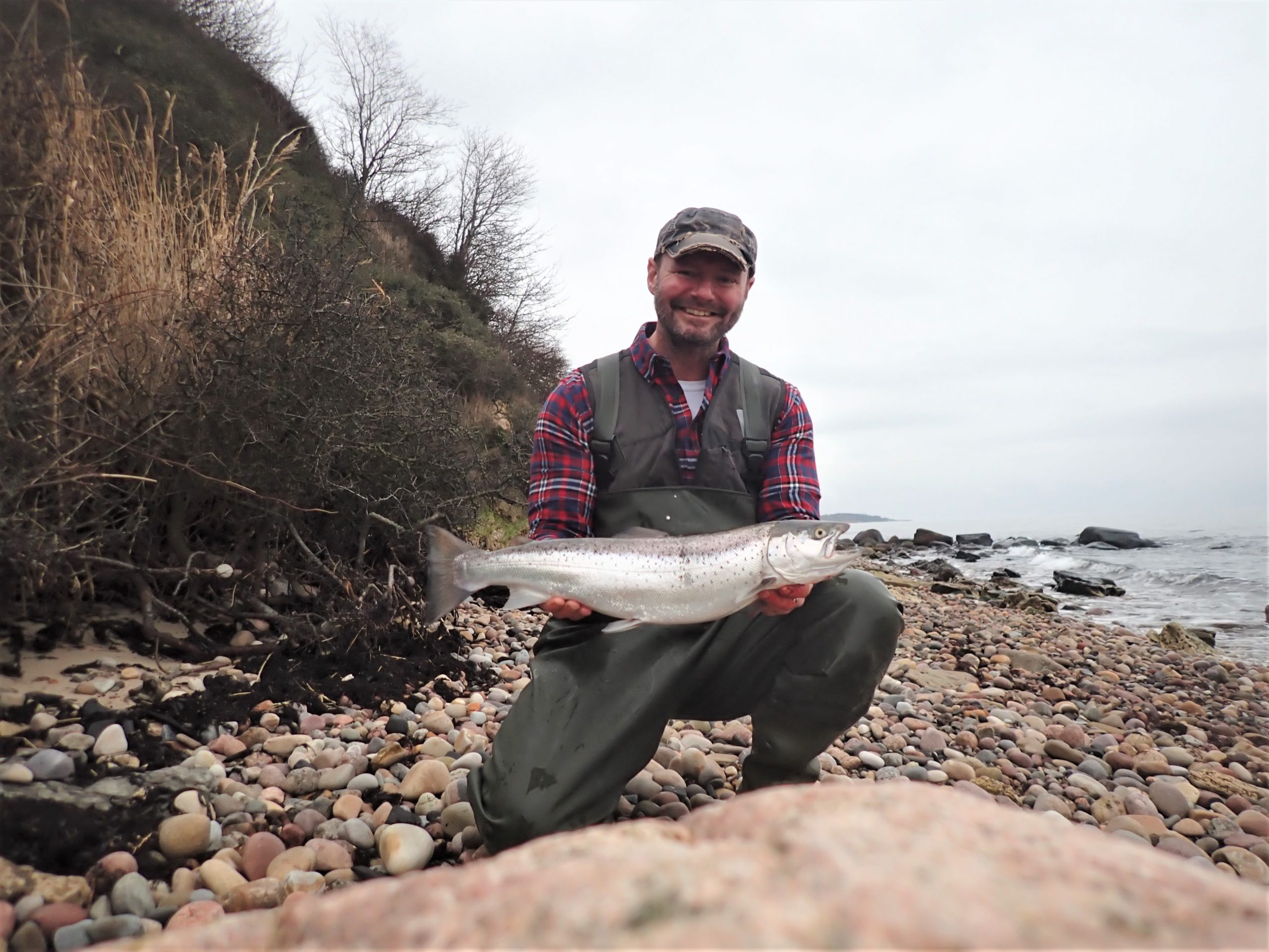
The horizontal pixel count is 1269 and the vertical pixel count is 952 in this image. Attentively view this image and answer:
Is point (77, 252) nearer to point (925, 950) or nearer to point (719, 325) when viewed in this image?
point (719, 325)

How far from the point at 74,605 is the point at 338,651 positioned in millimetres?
1430

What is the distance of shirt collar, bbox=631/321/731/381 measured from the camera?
4.14 metres

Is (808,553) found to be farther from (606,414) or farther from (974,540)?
(974,540)

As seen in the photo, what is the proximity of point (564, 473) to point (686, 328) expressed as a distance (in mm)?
1113

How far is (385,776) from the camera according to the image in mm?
3379

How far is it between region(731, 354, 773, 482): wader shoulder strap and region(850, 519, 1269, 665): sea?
2.06 metres

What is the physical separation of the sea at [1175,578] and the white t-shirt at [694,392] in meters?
2.32

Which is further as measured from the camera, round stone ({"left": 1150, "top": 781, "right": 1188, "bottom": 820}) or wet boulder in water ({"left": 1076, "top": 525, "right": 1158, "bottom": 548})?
wet boulder in water ({"left": 1076, "top": 525, "right": 1158, "bottom": 548})

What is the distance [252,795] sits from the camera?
3061 mm

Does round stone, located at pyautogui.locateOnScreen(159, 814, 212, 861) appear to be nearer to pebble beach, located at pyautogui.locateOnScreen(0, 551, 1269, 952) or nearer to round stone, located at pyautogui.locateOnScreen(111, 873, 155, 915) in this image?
pebble beach, located at pyautogui.locateOnScreen(0, 551, 1269, 952)

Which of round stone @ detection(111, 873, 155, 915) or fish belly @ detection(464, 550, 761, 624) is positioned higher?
fish belly @ detection(464, 550, 761, 624)

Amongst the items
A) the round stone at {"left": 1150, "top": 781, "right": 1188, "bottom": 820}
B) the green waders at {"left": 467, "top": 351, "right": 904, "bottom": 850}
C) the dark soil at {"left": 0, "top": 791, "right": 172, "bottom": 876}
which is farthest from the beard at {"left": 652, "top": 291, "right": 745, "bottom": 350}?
the round stone at {"left": 1150, "top": 781, "right": 1188, "bottom": 820}

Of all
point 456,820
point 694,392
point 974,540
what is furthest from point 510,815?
point 974,540

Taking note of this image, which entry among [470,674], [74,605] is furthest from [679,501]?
[74,605]
